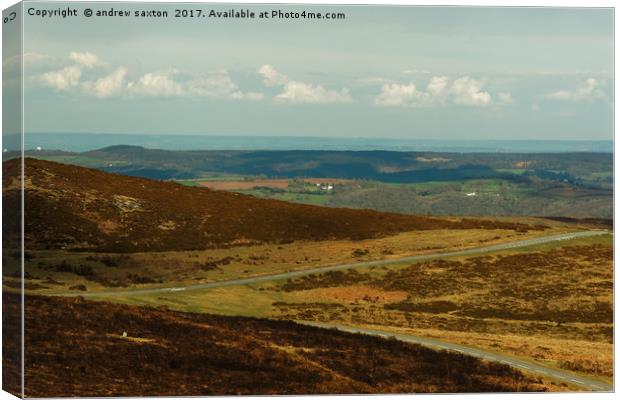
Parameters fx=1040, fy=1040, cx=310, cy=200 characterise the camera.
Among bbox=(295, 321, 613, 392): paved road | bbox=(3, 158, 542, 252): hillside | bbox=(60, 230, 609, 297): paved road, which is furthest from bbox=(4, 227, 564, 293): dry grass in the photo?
bbox=(295, 321, 613, 392): paved road

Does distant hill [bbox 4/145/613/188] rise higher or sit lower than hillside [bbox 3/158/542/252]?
higher

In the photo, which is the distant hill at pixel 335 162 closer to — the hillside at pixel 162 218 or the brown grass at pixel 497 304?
the hillside at pixel 162 218

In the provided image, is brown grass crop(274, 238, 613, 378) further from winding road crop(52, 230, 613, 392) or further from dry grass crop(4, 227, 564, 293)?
dry grass crop(4, 227, 564, 293)

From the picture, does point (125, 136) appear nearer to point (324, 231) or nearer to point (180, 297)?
point (180, 297)

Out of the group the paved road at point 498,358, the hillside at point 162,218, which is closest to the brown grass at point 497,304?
the paved road at point 498,358

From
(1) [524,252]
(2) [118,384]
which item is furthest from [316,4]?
(1) [524,252]

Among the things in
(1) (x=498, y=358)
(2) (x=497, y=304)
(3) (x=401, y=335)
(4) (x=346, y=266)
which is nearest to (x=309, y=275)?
(4) (x=346, y=266)
